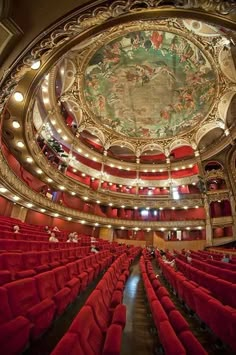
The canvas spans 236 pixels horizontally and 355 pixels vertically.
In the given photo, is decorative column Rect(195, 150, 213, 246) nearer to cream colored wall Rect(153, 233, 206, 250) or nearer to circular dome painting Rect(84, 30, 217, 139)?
cream colored wall Rect(153, 233, 206, 250)

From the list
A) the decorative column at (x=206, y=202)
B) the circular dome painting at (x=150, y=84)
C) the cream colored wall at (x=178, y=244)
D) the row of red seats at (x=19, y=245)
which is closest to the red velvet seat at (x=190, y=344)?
the row of red seats at (x=19, y=245)

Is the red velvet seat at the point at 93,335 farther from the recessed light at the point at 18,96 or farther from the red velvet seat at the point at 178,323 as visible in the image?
the recessed light at the point at 18,96

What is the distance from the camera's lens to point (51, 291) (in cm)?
191

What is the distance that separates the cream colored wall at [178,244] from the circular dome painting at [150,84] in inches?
324

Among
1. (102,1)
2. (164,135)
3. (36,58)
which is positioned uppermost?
(164,135)

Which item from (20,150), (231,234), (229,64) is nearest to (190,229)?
(231,234)

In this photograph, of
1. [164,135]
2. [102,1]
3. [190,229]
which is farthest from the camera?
[164,135]

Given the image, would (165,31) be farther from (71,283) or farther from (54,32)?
(71,283)

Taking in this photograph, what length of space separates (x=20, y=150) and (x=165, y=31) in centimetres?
932

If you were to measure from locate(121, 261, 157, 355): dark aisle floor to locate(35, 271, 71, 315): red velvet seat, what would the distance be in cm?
61

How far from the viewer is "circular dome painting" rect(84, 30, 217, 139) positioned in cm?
1077

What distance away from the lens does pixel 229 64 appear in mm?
9812

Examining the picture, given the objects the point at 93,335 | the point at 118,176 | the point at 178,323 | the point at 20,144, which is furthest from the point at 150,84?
the point at 93,335

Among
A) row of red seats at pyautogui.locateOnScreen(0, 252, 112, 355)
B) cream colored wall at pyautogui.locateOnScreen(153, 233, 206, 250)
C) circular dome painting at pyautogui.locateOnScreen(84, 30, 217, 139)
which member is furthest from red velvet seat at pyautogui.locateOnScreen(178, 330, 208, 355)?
cream colored wall at pyautogui.locateOnScreen(153, 233, 206, 250)
